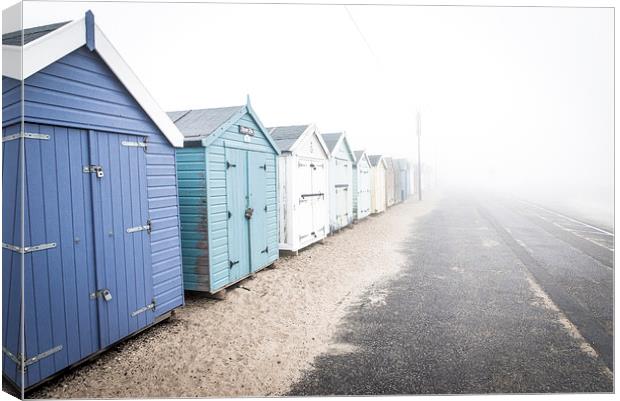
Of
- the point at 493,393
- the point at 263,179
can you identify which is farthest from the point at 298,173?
the point at 493,393

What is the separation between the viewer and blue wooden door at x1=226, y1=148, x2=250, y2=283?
24.0ft

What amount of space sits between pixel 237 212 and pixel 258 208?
0.96 meters

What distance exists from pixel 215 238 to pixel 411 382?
419cm

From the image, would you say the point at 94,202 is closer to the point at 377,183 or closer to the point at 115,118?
the point at 115,118

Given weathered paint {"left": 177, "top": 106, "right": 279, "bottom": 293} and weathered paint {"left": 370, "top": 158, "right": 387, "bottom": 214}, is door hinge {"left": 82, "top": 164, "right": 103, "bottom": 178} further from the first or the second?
weathered paint {"left": 370, "top": 158, "right": 387, "bottom": 214}

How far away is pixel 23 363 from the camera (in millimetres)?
3635

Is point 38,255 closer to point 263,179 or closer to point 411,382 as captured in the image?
point 411,382

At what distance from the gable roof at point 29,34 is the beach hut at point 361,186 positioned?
15.0m

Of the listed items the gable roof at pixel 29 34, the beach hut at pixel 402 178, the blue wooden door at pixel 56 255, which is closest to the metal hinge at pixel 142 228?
the blue wooden door at pixel 56 255

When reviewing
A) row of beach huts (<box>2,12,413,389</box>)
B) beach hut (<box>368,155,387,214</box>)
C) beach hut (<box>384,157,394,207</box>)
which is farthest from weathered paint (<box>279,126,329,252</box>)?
beach hut (<box>384,157,394,207</box>)

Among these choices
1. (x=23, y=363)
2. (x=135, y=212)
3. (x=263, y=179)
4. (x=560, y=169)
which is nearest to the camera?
(x=23, y=363)

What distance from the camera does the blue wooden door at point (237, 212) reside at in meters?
7.32

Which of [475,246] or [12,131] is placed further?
[475,246]

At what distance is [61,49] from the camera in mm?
3928
